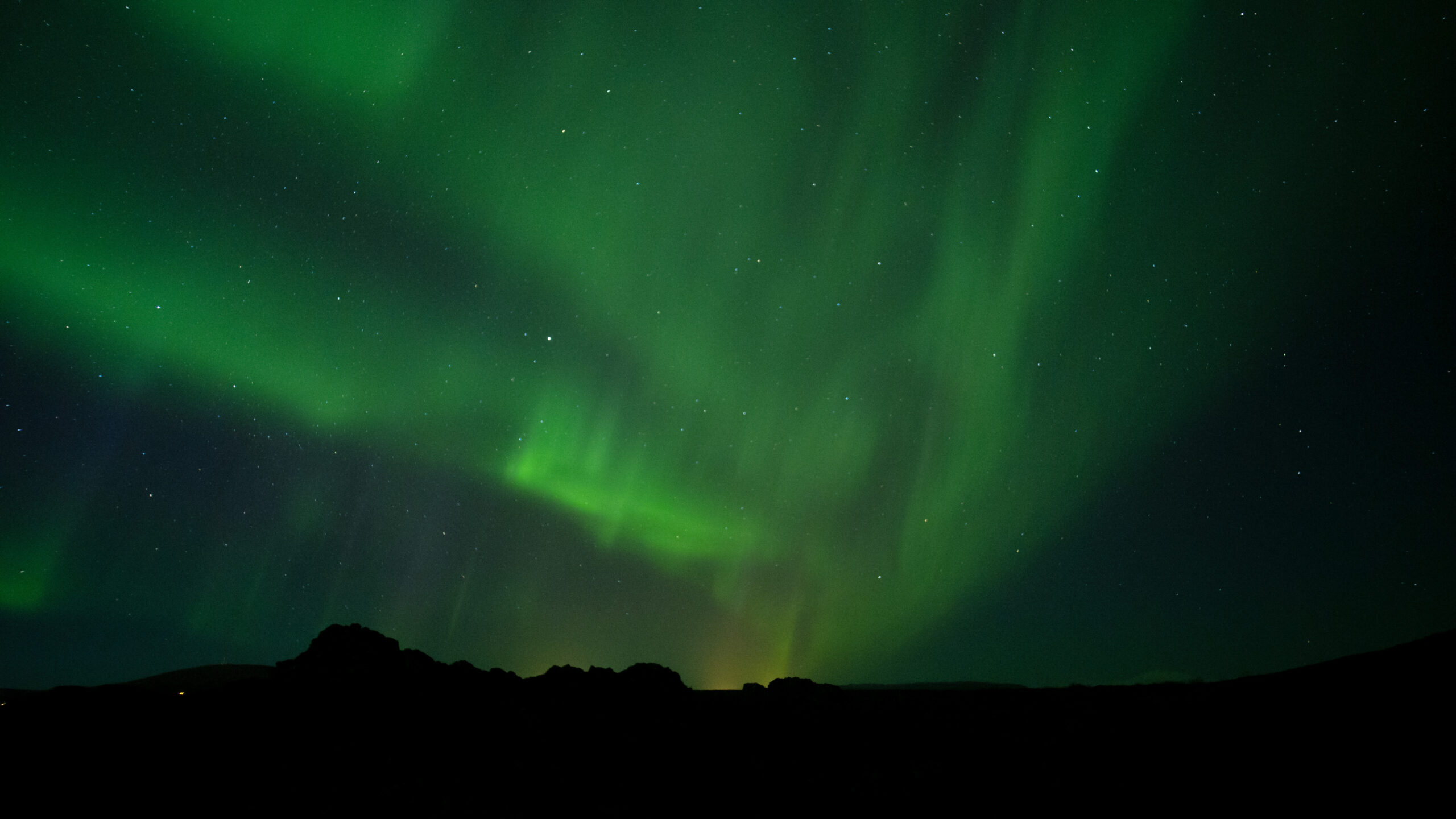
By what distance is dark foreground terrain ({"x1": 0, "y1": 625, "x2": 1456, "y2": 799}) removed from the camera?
1005cm

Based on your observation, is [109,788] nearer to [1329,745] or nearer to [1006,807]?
[1006,807]

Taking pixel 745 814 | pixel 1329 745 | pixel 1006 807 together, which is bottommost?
pixel 745 814

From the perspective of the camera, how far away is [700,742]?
14.2m

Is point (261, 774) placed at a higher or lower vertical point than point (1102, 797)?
lower

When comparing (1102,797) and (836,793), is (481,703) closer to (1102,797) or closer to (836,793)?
(836,793)

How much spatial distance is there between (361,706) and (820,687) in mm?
12327

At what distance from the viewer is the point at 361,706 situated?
13.3 m

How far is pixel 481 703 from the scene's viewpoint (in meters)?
14.9

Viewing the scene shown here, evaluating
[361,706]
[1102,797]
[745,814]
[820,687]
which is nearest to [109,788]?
[361,706]

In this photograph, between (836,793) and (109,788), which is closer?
(109,788)

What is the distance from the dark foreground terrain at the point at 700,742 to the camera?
1005 centimetres

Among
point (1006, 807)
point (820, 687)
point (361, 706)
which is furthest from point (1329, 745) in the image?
point (361, 706)

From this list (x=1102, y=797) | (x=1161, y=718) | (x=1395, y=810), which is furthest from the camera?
(x=1161, y=718)

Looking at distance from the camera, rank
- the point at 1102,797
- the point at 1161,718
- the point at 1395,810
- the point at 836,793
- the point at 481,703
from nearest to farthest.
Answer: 1. the point at 1395,810
2. the point at 1102,797
3. the point at 836,793
4. the point at 1161,718
5. the point at 481,703
